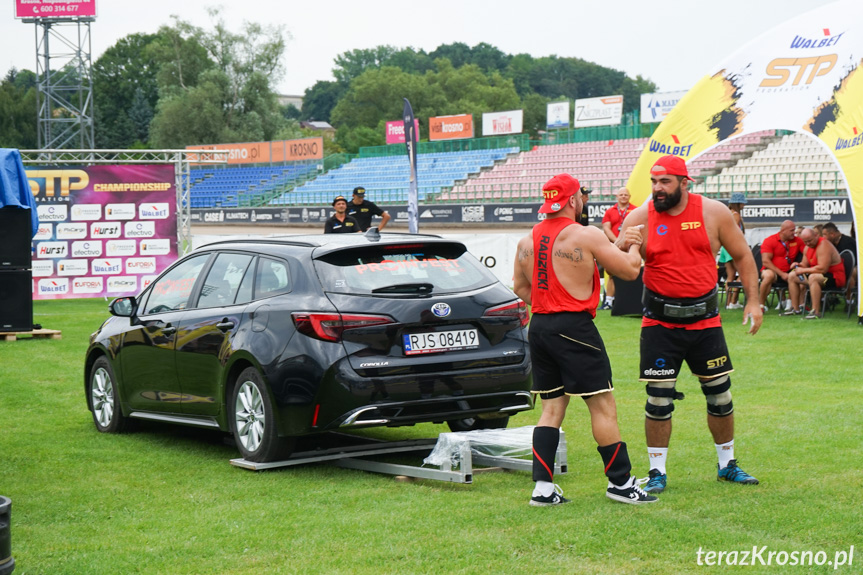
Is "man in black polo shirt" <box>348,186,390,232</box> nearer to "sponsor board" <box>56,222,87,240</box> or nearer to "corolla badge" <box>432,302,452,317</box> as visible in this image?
"corolla badge" <box>432,302,452,317</box>

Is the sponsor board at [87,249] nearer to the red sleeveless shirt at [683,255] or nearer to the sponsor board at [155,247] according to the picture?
the sponsor board at [155,247]

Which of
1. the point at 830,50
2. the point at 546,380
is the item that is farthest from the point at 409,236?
the point at 830,50

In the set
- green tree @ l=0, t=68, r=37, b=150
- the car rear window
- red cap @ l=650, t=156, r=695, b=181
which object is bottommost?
the car rear window

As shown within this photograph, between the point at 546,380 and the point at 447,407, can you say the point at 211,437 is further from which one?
the point at 546,380

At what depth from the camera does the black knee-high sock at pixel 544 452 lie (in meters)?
5.84

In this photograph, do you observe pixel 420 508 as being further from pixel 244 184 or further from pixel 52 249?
pixel 244 184

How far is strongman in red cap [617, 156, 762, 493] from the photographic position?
6.21 meters

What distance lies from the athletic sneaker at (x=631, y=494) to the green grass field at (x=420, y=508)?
75 millimetres

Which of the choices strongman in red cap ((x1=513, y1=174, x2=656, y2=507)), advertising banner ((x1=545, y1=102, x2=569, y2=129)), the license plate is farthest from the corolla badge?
advertising banner ((x1=545, y1=102, x2=569, y2=129))

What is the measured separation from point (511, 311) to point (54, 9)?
63.2 meters

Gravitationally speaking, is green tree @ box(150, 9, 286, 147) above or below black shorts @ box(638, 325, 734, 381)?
above

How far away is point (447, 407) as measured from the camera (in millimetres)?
6852

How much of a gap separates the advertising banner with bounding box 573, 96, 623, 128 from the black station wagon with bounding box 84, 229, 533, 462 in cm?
5256

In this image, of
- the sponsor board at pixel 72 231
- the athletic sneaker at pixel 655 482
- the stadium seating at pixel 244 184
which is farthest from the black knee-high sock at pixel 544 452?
the stadium seating at pixel 244 184
